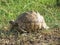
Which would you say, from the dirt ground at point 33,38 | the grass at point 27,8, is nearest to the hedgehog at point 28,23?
the dirt ground at point 33,38

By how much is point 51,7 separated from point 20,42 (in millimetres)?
5893

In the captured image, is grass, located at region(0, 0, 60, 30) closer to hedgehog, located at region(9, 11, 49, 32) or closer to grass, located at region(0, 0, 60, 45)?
grass, located at region(0, 0, 60, 45)

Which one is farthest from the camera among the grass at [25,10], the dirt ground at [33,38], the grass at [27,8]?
the grass at [27,8]

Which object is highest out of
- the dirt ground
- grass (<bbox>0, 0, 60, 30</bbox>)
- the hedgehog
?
grass (<bbox>0, 0, 60, 30</bbox>)

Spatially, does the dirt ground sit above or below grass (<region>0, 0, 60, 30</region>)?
below

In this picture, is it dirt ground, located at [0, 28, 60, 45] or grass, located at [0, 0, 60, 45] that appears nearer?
dirt ground, located at [0, 28, 60, 45]

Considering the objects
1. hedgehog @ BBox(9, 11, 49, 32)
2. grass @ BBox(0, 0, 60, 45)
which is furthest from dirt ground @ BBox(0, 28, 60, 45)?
hedgehog @ BBox(9, 11, 49, 32)

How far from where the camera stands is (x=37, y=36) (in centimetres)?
689

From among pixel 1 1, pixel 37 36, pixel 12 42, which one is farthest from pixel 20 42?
pixel 1 1

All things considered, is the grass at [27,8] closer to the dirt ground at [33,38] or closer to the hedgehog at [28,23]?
the hedgehog at [28,23]

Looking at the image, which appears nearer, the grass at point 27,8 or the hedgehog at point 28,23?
the hedgehog at point 28,23

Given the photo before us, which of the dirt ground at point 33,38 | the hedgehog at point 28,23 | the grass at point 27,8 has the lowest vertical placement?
the dirt ground at point 33,38

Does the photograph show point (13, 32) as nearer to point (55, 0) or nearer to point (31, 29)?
point (31, 29)

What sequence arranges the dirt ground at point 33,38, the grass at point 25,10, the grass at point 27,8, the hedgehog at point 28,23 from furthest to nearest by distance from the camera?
the grass at point 27,8
the hedgehog at point 28,23
the grass at point 25,10
the dirt ground at point 33,38
